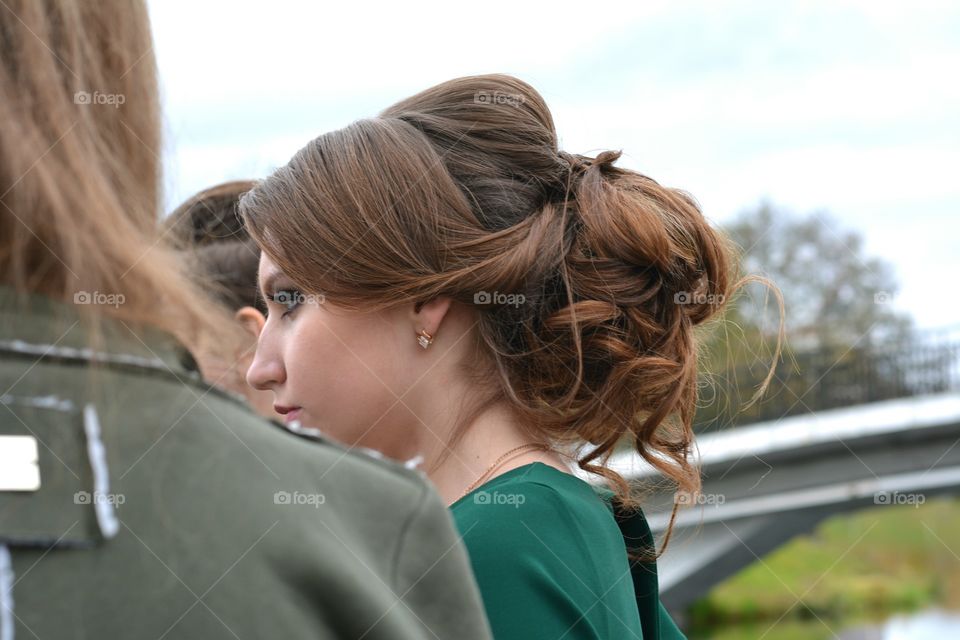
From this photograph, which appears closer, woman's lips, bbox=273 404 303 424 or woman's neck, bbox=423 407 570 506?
woman's neck, bbox=423 407 570 506

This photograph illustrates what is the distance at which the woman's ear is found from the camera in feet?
10.5

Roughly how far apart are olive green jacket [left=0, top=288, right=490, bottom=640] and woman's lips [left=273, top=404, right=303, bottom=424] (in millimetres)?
1344

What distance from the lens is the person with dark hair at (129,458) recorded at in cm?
88

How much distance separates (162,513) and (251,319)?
2356mm

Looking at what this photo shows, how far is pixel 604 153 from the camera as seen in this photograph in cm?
247

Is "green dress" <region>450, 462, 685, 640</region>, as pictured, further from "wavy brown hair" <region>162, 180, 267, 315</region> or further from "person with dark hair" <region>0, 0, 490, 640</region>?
"wavy brown hair" <region>162, 180, 267, 315</region>

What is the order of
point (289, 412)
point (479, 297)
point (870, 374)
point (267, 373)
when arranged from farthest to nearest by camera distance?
point (870, 374), point (267, 373), point (289, 412), point (479, 297)

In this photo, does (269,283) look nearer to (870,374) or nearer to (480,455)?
(480,455)

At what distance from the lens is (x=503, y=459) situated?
2.12m

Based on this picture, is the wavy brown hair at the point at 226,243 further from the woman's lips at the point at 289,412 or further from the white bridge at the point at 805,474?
the white bridge at the point at 805,474

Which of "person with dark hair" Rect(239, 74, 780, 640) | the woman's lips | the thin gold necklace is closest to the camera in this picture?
the thin gold necklace

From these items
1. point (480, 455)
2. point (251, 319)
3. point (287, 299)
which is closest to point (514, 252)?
point (480, 455)

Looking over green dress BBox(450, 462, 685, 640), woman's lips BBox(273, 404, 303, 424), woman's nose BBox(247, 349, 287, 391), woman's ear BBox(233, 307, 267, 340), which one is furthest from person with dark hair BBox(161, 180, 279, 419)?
green dress BBox(450, 462, 685, 640)

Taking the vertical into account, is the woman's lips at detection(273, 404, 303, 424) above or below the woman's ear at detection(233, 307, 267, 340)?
above
